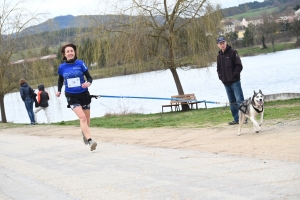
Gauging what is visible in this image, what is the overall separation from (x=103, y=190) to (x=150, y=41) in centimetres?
1965

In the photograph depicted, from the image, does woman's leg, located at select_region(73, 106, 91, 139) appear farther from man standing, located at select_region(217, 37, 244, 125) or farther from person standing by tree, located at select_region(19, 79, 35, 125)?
person standing by tree, located at select_region(19, 79, 35, 125)

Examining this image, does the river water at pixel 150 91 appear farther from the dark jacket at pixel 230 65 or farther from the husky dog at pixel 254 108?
the husky dog at pixel 254 108

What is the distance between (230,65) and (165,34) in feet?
43.4

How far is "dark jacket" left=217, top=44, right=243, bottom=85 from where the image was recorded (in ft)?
43.7

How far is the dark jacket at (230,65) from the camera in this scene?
1333 cm

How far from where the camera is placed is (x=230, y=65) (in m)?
13.4

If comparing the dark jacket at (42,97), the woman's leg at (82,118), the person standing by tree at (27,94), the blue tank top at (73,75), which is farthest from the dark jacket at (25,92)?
the blue tank top at (73,75)

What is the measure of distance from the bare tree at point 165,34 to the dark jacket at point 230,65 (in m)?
12.3

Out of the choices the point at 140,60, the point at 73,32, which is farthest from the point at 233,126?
the point at 73,32

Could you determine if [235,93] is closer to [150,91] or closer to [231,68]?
[231,68]

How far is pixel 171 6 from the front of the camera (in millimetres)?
26328

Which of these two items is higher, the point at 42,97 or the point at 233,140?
the point at 42,97

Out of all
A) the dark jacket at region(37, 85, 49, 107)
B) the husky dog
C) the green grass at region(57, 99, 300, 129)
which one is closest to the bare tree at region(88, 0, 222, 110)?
the dark jacket at region(37, 85, 49, 107)

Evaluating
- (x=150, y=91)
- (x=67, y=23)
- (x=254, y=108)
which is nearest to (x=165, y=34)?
(x=67, y=23)
